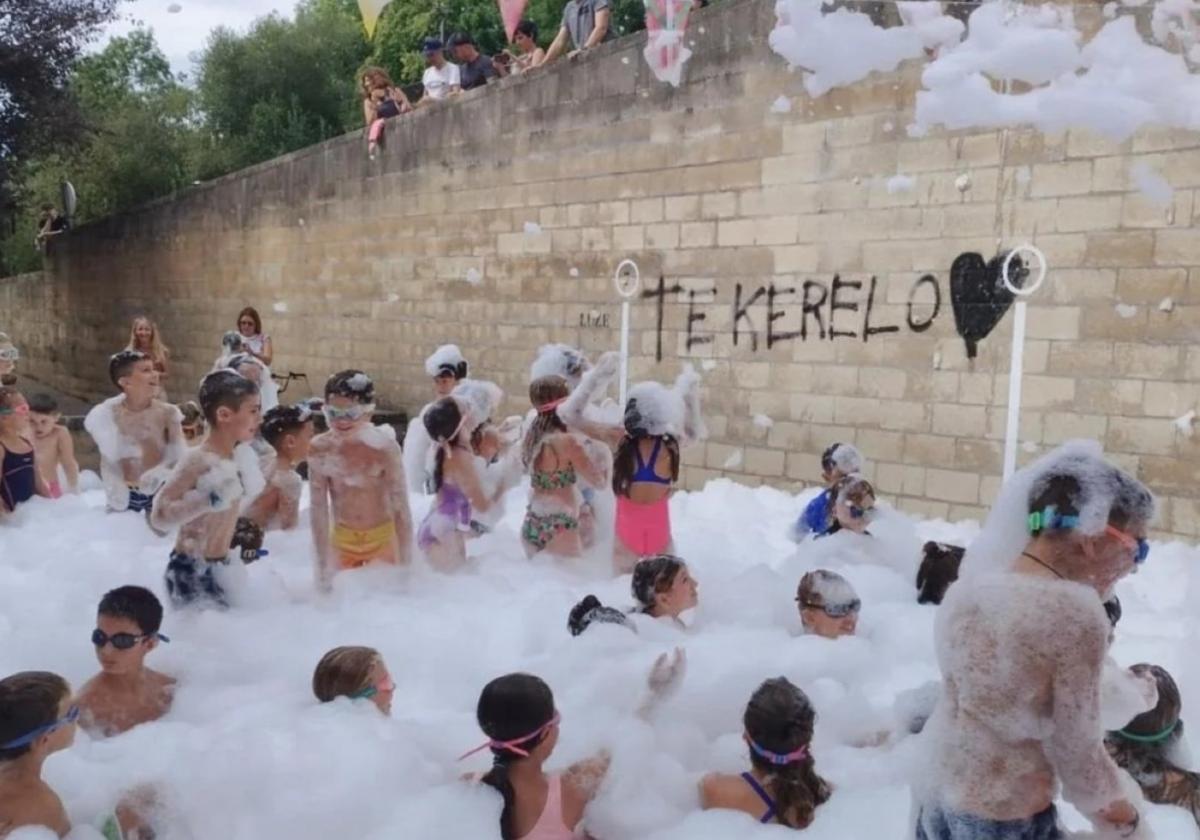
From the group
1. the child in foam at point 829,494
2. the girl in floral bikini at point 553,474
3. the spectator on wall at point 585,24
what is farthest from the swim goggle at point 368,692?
the spectator on wall at point 585,24

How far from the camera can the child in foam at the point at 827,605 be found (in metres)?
3.75

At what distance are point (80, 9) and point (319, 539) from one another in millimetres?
14007

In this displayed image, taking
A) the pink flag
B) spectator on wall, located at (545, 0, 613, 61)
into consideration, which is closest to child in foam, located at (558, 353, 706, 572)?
the pink flag

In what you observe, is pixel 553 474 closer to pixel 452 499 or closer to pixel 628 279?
pixel 452 499

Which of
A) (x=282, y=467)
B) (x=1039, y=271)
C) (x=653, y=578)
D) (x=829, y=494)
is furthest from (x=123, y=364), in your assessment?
(x=1039, y=271)

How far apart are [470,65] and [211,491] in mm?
7480

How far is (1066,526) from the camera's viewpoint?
6.17 feet

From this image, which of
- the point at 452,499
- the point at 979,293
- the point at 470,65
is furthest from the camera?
the point at 470,65

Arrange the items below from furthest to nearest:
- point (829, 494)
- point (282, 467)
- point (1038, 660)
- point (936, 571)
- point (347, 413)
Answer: point (282, 467) < point (829, 494) < point (936, 571) < point (347, 413) < point (1038, 660)

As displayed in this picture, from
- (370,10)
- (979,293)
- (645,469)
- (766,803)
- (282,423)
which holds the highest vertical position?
(370,10)

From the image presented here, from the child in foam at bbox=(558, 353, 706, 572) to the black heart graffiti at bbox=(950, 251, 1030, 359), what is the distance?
7.15ft

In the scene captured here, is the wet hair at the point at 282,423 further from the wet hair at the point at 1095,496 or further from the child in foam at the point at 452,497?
the wet hair at the point at 1095,496

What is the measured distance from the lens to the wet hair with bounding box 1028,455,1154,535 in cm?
187

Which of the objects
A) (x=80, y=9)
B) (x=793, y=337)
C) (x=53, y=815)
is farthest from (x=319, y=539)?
(x=80, y=9)
